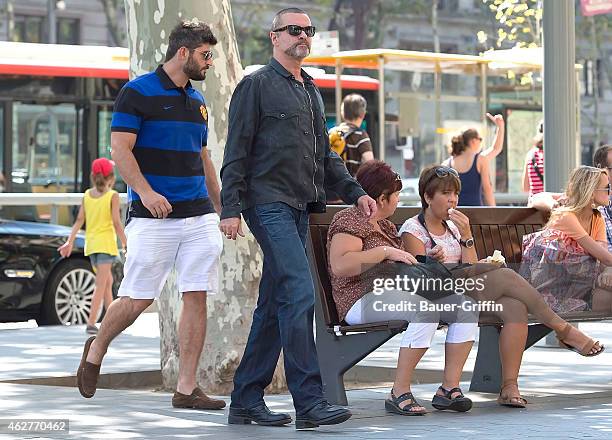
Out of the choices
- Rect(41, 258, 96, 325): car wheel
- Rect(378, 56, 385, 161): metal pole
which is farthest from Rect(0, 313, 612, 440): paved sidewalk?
Rect(378, 56, 385, 161): metal pole

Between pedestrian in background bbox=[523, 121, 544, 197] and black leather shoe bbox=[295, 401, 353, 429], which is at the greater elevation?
pedestrian in background bbox=[523, 121, 544, 197]

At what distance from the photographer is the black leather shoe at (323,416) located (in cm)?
689

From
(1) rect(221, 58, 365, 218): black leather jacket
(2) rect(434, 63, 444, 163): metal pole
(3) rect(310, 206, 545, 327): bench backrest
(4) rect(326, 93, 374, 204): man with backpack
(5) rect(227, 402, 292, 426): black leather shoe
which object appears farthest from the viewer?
(2) rect(434, 63, 444, 163): metal pole

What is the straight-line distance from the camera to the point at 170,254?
771 centimetres

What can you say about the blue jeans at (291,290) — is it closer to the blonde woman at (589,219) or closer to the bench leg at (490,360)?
the bench leg at (490,360)

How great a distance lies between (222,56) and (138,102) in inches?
57.0

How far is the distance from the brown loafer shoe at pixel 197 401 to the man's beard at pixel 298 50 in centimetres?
177

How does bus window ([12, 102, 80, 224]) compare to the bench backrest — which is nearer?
the bench backrest

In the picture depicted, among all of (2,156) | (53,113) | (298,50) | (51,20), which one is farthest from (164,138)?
(51,20)

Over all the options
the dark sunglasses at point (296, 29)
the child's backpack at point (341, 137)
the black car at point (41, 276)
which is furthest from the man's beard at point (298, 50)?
the black car at point (41, 276)

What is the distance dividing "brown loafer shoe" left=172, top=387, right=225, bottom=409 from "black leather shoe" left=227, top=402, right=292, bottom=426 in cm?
51

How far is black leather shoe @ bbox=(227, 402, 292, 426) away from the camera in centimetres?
716

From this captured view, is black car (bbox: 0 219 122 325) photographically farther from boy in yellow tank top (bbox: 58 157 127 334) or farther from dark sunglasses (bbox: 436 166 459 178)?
dark sunglasses (bbox: 436 166 459 178)

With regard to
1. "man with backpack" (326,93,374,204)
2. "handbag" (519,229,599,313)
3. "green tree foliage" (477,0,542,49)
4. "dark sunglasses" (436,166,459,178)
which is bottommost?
"handbag" (519,229,599,313)
